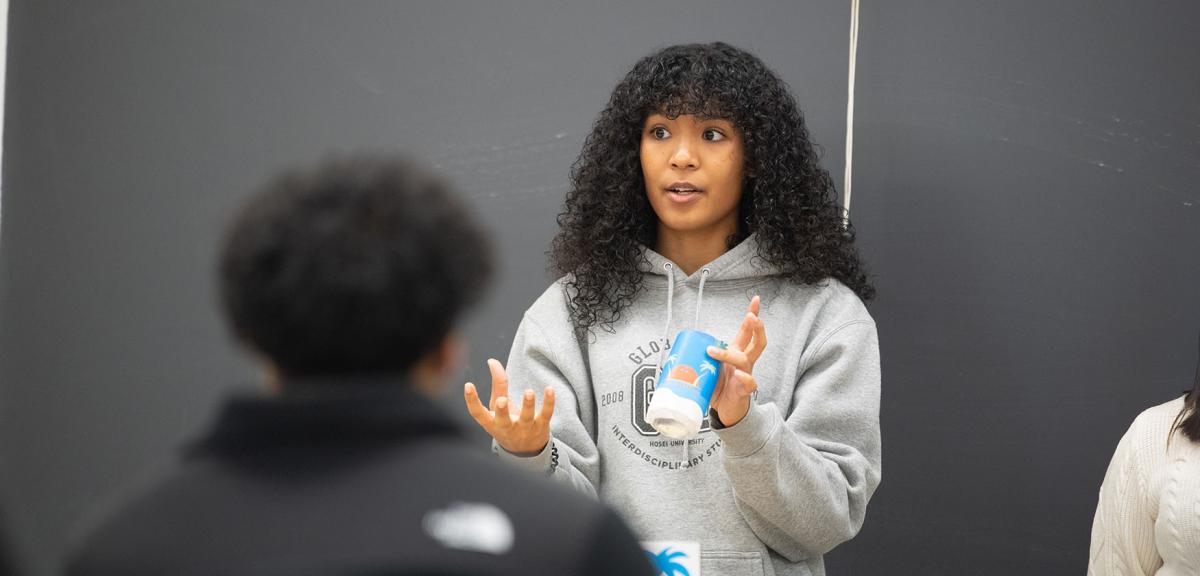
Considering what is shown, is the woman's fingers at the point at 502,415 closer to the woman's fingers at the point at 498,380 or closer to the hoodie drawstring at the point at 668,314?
the woman's fingers at the point at 498,380

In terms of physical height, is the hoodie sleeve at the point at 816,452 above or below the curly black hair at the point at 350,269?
below

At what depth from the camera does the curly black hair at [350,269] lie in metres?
0.96

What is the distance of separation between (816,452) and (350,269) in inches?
46.5

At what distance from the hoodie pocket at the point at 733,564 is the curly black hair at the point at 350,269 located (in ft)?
3.89

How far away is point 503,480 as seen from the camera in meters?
0.93

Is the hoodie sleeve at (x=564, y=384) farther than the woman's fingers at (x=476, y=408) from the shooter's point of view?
Yes

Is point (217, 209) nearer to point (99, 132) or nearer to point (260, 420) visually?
point (99, 132)

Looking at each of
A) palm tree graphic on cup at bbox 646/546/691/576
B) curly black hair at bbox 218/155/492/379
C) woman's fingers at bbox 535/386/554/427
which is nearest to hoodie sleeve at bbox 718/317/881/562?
palm tree graphic on cup at bbox 646/546/691/576

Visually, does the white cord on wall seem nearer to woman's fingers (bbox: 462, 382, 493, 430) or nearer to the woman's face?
the woman's face

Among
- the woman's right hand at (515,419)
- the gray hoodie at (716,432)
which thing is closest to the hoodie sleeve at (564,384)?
the gray hoodie at (716,432)

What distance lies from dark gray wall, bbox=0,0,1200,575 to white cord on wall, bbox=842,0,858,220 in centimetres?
2

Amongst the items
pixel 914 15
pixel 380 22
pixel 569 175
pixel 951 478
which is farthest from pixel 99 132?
pixel 951 478

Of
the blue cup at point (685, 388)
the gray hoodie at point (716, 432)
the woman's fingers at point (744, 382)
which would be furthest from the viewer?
the gray hoodie at point (716, 432)

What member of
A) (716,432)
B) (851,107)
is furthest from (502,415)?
(851,107)
